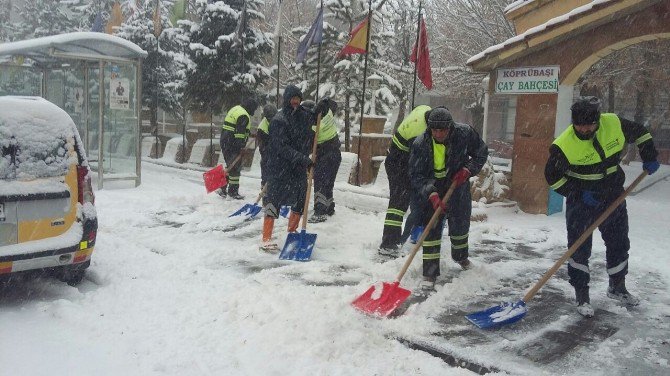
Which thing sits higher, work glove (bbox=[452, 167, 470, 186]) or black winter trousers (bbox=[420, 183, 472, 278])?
work glove (bbox=[452, 167, 470, 186])

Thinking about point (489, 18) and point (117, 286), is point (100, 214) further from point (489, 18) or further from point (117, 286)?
point (489, 18)

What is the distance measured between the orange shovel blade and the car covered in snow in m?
2.51

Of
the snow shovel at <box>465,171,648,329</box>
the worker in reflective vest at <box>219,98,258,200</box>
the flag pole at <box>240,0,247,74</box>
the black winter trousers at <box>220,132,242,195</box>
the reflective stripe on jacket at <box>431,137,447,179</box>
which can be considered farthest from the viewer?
the flag pole at <box>240,0,247,74</box>

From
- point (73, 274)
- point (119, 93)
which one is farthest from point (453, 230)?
point (119, 93)

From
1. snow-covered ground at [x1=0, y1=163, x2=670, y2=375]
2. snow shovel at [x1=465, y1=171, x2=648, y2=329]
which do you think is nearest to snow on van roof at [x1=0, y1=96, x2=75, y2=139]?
snow-covered ground at [x1=0, y1=163, x2=670, y2=375]

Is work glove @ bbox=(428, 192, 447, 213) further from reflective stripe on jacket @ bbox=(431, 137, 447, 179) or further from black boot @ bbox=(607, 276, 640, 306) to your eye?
black boot @ bbox=(607, 276, 640, 306)

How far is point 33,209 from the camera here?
485 centimetres

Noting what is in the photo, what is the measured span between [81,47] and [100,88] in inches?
33.6

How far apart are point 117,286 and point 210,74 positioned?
13419 millimetres

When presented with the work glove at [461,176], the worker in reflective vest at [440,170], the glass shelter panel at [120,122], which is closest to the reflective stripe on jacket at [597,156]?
the work glove at [461,176]

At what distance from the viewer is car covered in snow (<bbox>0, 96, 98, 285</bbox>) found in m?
4.73

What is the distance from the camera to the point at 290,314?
452cm

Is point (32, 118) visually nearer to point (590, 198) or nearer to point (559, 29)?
point (590, 198)

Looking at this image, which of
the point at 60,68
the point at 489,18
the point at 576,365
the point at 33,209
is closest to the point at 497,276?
the point at 576,365
